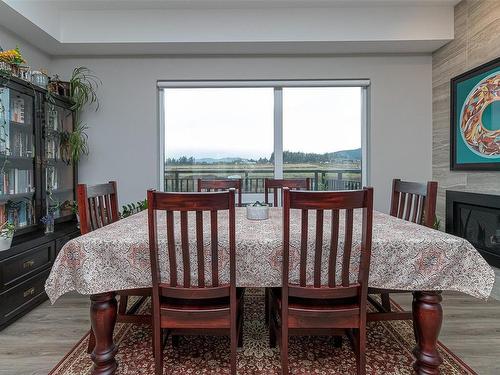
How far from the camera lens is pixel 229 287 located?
1446 millimetres

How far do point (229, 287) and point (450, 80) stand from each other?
3.25m

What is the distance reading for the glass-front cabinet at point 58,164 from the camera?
304 cm

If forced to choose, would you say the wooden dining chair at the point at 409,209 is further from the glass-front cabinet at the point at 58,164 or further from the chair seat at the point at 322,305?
the glass-front cabinet at the point at 58,164

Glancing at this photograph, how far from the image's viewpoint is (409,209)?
2104mm

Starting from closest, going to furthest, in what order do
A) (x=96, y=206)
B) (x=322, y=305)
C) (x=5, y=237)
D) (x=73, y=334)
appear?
(x=322, y=305), (x=96, y=206), (x=73, y=334), (x=5, y=237)

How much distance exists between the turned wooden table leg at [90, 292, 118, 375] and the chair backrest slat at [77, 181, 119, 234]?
1.51 feet

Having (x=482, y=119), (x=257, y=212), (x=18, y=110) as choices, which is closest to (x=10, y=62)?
(x=18, y=110)

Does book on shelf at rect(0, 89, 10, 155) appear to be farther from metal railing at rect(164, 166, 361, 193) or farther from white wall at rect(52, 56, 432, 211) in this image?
metal railing at rect(164, 166, 361, 193)

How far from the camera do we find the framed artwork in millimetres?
2652

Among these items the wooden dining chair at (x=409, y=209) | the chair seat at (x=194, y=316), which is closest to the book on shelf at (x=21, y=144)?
the chair seat at (x=194, y=316)

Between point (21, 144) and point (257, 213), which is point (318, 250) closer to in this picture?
point (257, 213)

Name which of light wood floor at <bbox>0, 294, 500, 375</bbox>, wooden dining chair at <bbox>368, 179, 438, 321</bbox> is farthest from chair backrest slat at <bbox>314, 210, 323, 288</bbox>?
light wood floor at <bbox>0, 294, 500, 375</bbox>

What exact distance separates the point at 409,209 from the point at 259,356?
1340 millimetres

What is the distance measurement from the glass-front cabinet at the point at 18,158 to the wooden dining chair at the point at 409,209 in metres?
2.83
